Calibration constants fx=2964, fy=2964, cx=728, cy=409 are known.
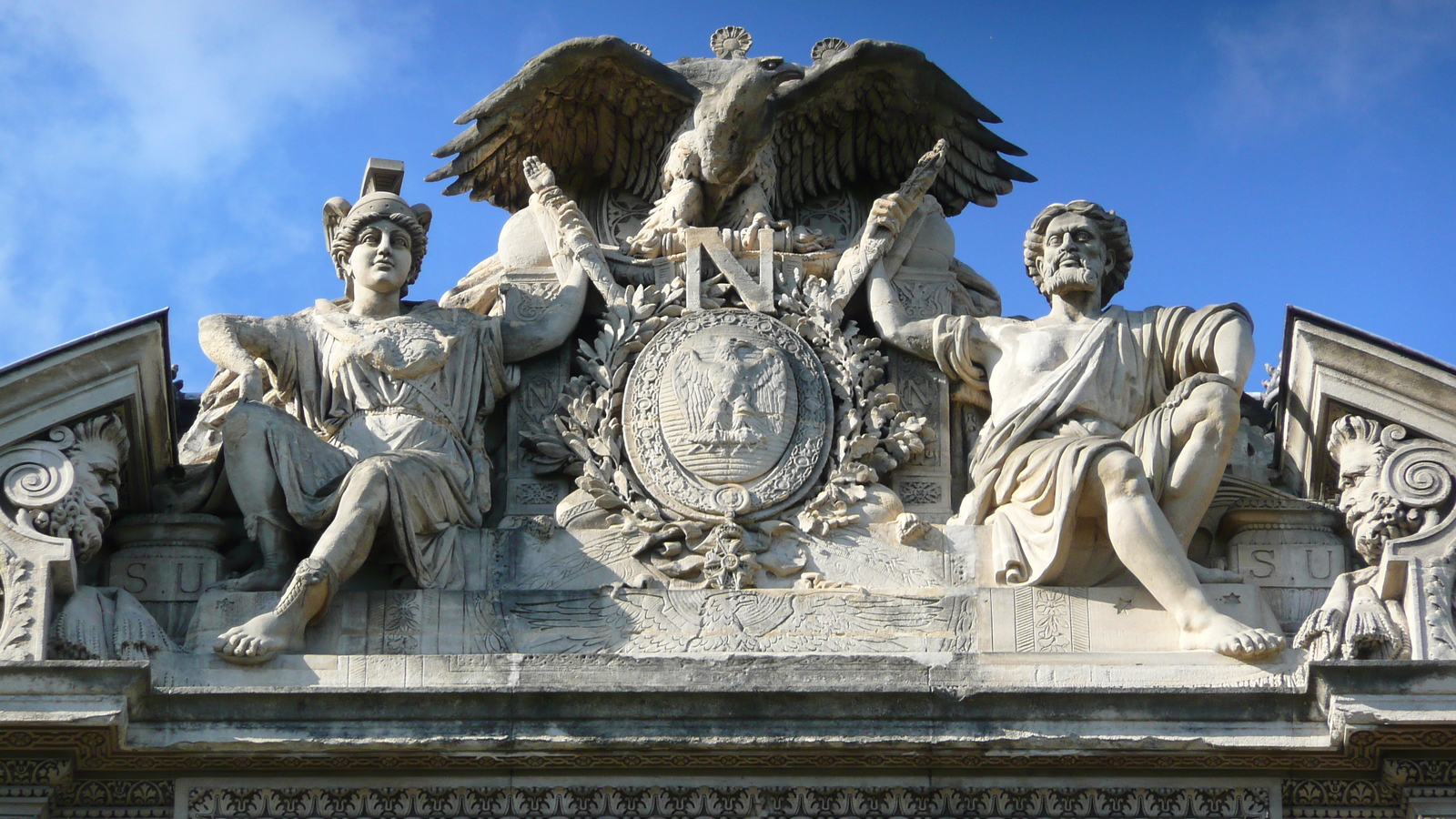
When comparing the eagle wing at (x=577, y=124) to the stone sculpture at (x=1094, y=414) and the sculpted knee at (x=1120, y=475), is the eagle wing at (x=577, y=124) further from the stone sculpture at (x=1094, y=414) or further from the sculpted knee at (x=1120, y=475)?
the sculpted knee at (x=1120, y=475)

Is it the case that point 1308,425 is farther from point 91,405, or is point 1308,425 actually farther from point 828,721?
point 91,405

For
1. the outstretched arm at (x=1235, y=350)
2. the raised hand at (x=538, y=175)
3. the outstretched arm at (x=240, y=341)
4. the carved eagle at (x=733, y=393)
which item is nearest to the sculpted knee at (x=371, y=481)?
the outstretched arm at (x=240, y=341)

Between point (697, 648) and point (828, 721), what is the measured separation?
90 centimetres

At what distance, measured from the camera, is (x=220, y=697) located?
13.5 m

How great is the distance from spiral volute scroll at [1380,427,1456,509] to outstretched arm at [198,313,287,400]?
557 centimetres

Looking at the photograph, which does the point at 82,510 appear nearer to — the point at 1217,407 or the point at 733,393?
the point at 733,393

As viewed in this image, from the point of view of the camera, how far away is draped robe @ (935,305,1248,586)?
46.8 feet

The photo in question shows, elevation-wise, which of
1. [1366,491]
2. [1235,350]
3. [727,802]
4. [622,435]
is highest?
[1235,350]

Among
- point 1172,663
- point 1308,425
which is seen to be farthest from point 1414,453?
point 1172,663

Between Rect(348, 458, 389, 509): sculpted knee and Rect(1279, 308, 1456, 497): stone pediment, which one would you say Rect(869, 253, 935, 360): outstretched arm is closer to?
Rect(1279, 308, 1456, 497): stone pediment

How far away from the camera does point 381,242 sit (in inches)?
599

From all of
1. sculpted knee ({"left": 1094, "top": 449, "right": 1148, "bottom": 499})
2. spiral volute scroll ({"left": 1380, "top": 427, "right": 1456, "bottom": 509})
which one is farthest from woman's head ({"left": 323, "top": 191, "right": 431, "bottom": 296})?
spiral volute scroll ({"left": 1380, "top": 427, "right": 1456, "bottom": 509})

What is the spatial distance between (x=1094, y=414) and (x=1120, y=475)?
2.31ft

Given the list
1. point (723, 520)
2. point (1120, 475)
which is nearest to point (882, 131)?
point (723, 520)
